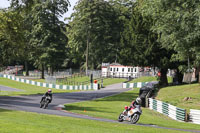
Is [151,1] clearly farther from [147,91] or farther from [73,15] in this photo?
[73,15]

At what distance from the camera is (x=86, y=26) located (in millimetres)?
78938

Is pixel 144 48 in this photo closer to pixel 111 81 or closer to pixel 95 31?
pixel 111 81

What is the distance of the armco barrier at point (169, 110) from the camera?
2359 cm

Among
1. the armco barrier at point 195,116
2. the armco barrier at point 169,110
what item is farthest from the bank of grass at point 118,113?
the armco barrier at point 195,116

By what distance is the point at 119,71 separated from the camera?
7488 cm

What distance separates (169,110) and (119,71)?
49.2 m

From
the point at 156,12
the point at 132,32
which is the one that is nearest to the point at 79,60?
the point at 132,32

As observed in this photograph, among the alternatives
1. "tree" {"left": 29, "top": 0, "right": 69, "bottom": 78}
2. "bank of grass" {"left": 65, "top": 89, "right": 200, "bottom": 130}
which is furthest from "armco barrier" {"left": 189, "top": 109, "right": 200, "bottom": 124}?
"tree" {"left": 29, "top": 0, "right": 69, "bottom": 78}

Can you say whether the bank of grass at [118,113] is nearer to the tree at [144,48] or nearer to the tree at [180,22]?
the tree at [180,22]

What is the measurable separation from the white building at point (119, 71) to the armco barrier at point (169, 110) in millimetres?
42045

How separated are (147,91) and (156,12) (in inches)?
311

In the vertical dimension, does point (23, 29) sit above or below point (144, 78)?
above

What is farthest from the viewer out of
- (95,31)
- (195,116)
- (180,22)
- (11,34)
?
(95,31)

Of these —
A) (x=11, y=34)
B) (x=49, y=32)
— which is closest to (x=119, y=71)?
(x=49, y=32)
